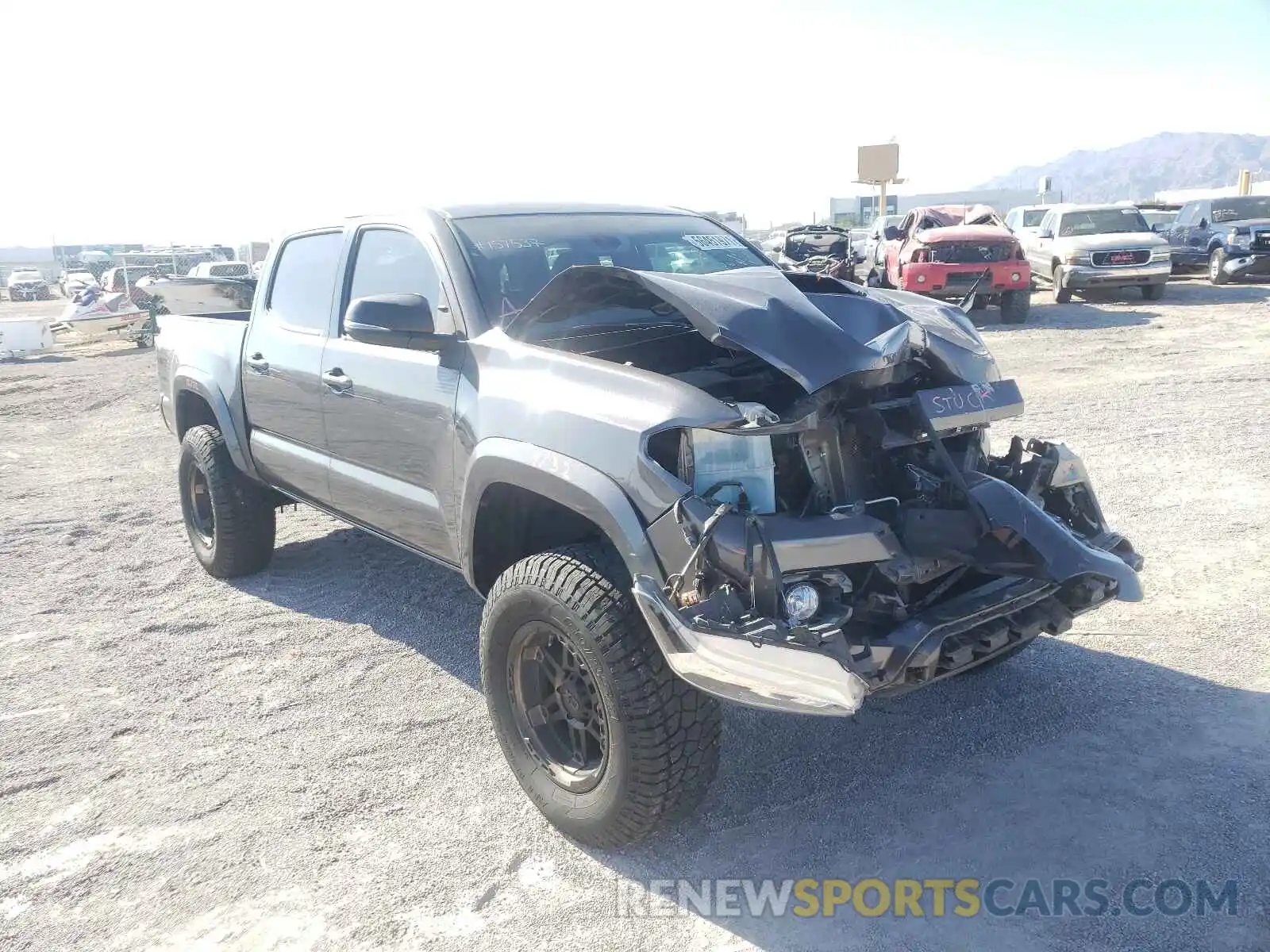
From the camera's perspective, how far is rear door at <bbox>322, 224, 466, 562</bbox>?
3662 millimetres

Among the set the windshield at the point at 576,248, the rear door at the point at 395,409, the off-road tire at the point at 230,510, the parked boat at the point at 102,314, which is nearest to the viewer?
the rear door at the point at 395,409

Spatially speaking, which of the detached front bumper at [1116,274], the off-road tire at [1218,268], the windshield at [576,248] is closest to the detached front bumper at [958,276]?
the detached front bumper at [1116,274]

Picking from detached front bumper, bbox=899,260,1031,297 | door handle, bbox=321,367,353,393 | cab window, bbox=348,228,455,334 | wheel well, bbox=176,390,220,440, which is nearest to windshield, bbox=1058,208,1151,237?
detached front bumper, bbox=899,260,1031,297

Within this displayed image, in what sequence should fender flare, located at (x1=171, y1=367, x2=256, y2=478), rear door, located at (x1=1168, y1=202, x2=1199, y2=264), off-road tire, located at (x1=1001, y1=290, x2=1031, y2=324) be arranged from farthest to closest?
rear door, located at (x1=1168, y1=202, x2=1199, y2=264) → off-road tire, located at (x1=1001, y1=290, x2=1031, y2=324) → fender flare, located at (x1=171, y1=367, x2=256, y2=478)

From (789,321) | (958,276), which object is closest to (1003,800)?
(789,321)

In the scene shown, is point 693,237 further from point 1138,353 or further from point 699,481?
point 1138,353

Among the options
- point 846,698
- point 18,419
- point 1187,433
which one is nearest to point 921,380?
point 846,698

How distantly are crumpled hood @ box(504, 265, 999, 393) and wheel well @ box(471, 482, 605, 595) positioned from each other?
1.91 feet

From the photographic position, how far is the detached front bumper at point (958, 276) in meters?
14.5

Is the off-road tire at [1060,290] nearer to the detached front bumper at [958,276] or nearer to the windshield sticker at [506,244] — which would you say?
the detached front bumper at [958,276]

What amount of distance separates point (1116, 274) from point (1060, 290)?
0.97 metres

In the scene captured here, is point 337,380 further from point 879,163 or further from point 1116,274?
point 879,163

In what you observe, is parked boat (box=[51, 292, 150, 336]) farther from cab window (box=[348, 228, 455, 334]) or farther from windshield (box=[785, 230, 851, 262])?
cab window (box=[348, 228, 455, 334])

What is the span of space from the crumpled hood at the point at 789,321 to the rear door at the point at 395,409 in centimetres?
44
